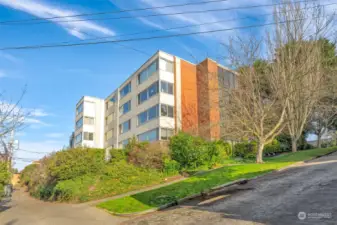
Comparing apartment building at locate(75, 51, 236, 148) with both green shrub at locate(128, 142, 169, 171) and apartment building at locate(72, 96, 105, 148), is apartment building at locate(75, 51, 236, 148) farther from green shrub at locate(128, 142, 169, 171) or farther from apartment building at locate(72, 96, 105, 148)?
apartment building at locate(72, 96, 105, 148)

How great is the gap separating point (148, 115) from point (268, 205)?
85.0 feet

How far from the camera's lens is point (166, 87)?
33188mm

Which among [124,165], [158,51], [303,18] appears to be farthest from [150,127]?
[303,18]

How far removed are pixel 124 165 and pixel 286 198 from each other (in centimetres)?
1254

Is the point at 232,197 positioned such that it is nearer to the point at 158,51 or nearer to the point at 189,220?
the point at 189,220

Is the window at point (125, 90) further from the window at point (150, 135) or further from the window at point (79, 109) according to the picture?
the window at point (79, 109)

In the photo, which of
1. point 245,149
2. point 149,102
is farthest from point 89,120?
point 245,149

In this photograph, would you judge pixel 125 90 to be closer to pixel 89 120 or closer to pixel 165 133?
pixel 89 120

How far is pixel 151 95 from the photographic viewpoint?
34.3 metres

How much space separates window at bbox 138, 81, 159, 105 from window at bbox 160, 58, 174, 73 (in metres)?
1.91

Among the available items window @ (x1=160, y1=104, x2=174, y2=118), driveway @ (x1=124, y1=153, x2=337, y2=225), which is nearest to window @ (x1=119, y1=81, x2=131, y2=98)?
window @ (x1=160, y1=104, x2=174, y2=118)

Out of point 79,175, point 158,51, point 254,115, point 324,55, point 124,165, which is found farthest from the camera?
point 158,51

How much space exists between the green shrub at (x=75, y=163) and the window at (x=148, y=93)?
47.8 ft

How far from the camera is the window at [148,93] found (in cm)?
3344
